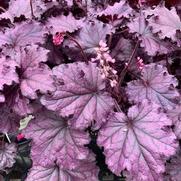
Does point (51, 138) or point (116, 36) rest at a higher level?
Result: point (116, 36)

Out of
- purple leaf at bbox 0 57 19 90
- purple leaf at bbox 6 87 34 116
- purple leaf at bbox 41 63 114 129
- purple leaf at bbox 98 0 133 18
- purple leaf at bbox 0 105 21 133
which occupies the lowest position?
purple leaf at bbox 0 105 21 133

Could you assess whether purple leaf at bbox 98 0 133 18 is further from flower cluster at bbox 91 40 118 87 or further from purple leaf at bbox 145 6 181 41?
Result: flower cluster at bbox 91 40 118 87

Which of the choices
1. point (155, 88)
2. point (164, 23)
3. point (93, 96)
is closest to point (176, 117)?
point (155, 88)

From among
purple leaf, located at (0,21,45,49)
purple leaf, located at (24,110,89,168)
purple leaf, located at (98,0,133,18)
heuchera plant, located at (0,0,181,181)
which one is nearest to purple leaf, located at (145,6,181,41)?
heuchera plant, located at (0,0,181,181)

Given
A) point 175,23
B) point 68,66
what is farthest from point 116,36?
point 68,66

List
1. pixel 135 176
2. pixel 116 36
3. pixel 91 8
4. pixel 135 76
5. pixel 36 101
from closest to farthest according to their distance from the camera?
pixel 135 176 < pixel 36 101 < pixel 135 76 < pixel 116 36 < pixel 91 8

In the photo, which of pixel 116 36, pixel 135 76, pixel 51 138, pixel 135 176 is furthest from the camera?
pixel 116 36

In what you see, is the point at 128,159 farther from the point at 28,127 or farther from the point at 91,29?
the point at 91,29
